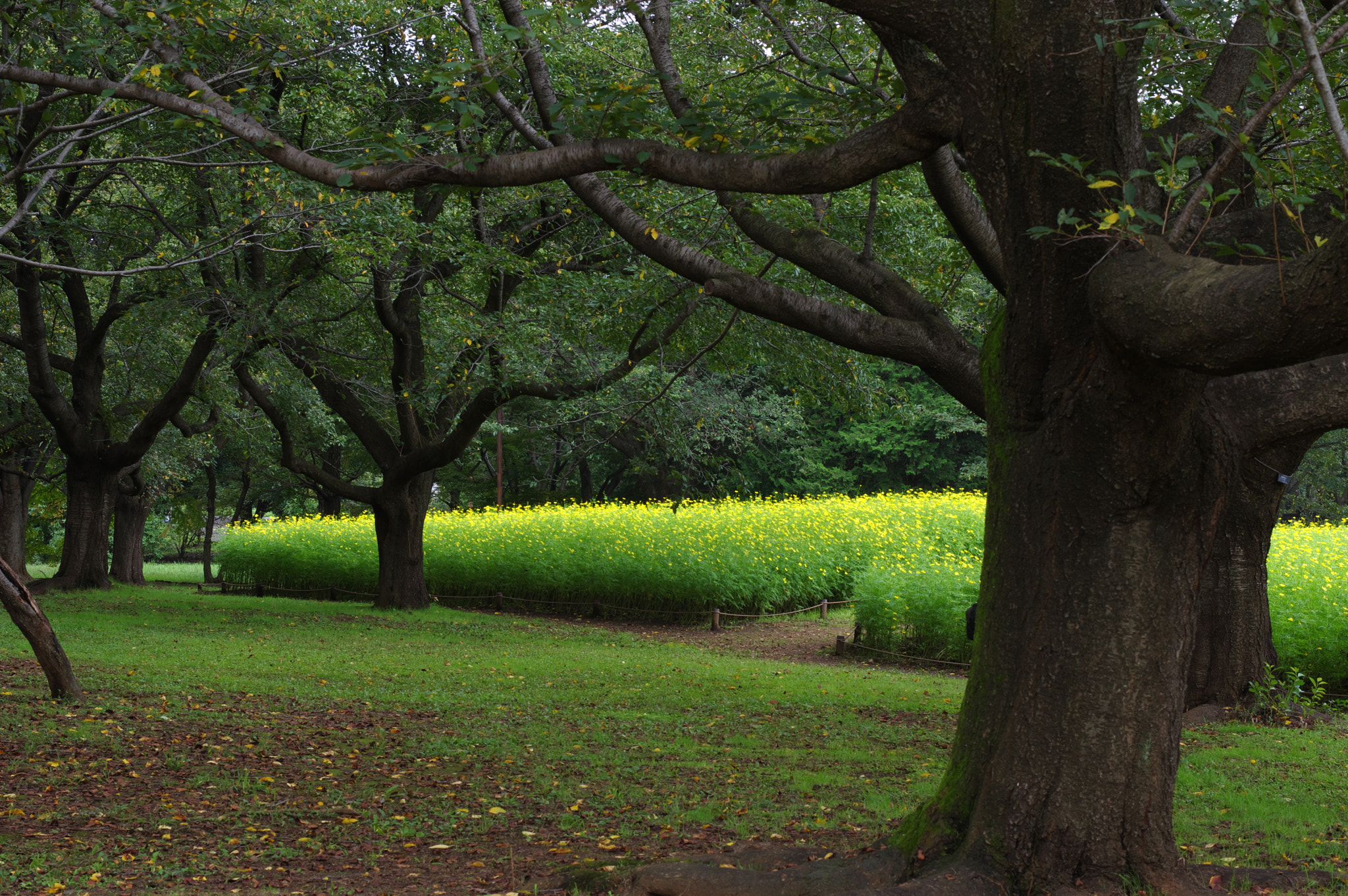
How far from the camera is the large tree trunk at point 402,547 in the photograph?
17.8 metres

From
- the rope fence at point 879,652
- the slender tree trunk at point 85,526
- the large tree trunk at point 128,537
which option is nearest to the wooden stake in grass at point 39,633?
the rope fence at point 879,652

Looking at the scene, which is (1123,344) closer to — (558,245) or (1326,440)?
(558,245)

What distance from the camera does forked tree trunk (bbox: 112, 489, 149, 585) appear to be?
23.3 meters

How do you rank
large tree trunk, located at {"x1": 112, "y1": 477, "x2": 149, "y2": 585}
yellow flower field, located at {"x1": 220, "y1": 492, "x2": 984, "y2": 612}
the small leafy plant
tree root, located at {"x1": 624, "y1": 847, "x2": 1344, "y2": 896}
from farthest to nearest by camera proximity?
large tree trunk, located at {"x1": 112, "y1": 477, "x2": 149, "y2": 585} → yellow flower field, located at {"x1": 220, "y1": 492, "x2": 984, "y2": 612} → the small leafy plant → tree root, located at {"x1": 624, "y1": 847, "x2": 1344, "y2": 896}

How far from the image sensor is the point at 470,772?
6.84 meters

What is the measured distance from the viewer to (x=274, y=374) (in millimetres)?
19453

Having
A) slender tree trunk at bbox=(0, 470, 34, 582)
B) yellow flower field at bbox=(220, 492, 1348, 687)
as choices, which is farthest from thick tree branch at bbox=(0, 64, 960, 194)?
slender tree trunk at bbox=(0, 470, 34, 582)

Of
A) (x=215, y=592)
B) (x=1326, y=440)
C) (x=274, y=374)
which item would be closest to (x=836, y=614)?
(x=274, y=374)

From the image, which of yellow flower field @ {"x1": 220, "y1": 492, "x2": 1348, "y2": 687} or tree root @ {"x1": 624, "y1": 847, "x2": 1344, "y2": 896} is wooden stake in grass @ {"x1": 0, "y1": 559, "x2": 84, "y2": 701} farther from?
yellow flower field @ {"x1": 220, "y1": 492, "x2": 1348, "y2": 687}

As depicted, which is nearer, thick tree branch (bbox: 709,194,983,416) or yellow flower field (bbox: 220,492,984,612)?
thick tree branch (bbox: 709,194,983,416)

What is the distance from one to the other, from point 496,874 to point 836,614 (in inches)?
581

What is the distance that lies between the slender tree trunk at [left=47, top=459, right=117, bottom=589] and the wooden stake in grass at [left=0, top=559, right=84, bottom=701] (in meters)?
10.6

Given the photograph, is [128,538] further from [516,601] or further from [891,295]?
[891,295]

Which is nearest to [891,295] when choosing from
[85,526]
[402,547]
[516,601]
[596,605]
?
[402,547]
